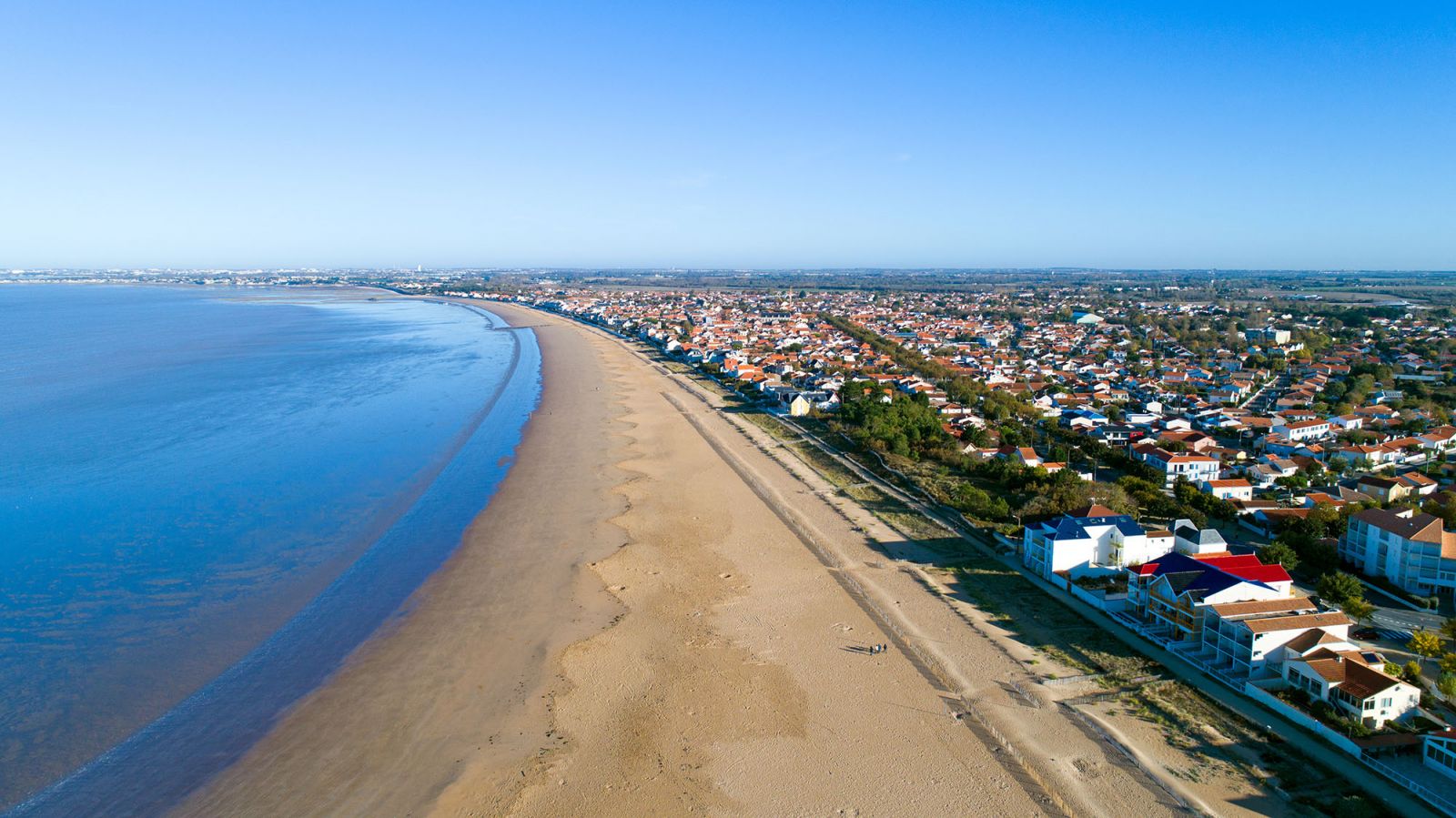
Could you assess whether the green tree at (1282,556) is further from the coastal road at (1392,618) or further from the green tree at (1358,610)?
the green tree at (1358,610)

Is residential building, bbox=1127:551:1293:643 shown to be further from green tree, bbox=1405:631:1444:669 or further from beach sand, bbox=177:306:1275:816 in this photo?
beach sand, bbox=177:306:1275:816

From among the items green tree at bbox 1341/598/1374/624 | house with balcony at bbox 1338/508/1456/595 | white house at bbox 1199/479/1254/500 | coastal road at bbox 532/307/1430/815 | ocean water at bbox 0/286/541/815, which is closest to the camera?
coastal road at bbox 532/307/1430/815

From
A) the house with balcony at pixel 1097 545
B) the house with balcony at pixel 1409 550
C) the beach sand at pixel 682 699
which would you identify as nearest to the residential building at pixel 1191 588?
the house with balcony at pixel 1097 545

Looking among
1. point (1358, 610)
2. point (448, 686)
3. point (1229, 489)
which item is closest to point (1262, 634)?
point (1358, 610)

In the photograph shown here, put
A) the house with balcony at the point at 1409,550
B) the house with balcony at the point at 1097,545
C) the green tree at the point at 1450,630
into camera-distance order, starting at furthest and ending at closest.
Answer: the house with balcony at the point at 1097,545 → the house with balcony at the point at 1409,550 → the green tree at the point at 1450,630

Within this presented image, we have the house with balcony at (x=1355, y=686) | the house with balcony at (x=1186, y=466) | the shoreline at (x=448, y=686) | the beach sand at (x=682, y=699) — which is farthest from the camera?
the house with balcony at (x=1186, y=466)

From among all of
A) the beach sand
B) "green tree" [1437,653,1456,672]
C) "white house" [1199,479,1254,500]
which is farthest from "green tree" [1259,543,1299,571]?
the beach sand

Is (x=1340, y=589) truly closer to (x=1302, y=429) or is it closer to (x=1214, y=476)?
(x=1214, y=476)
